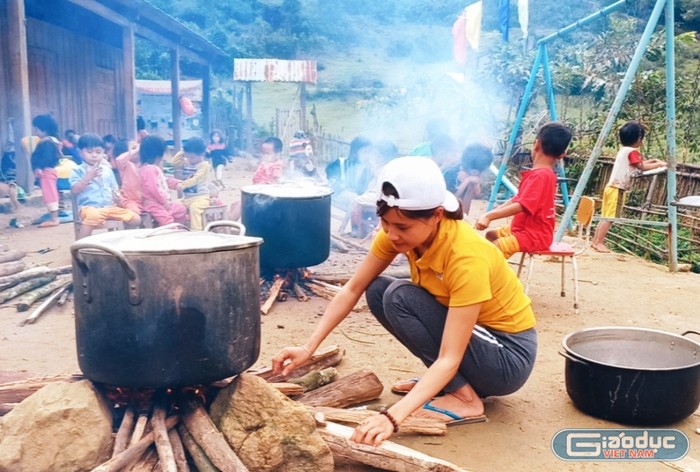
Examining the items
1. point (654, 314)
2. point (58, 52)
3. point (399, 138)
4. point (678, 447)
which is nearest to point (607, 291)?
point (654, 314)

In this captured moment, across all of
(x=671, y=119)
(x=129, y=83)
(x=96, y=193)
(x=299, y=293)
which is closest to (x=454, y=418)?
(x=299, y=293)

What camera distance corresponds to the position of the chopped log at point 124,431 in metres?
2.41

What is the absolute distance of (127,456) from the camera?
7.57 feet

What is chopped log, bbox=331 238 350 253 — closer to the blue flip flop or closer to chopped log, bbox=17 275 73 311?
chopped log, bbox=17 275 73 311

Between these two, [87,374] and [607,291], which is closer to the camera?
[87,374]

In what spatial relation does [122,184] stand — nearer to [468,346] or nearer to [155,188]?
[155,188]

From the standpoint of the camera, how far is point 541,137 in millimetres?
4871

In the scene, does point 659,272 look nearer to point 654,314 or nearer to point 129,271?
point 654,314

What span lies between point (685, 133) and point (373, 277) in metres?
11.8

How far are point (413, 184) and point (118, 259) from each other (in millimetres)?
1124

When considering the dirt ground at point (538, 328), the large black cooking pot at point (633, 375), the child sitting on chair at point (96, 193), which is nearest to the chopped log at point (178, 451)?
the dirt ground at point (538, 328)

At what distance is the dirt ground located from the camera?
2.97m

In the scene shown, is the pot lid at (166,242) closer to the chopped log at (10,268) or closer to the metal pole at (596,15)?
the chopped log at (10,268)

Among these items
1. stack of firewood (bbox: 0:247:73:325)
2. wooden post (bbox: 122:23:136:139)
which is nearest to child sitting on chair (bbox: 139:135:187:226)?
stack of firewood (bbox: 0:247:73:325)
